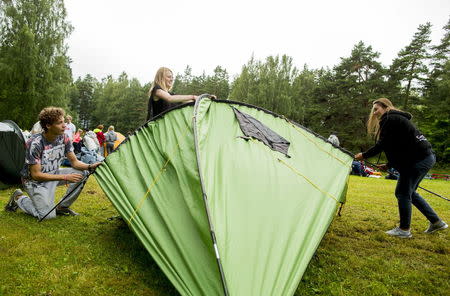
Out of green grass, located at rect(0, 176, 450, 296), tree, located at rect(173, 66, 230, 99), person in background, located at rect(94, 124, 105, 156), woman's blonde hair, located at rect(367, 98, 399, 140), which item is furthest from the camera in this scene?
tree, located at rect(173, 66, 230, 99)

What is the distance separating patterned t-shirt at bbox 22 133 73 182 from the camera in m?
3.12

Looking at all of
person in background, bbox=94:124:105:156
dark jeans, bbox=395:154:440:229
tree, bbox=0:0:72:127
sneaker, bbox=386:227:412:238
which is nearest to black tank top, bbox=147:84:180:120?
dark jeans, bbox=395:154:440:229

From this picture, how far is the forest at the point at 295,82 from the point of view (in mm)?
17422

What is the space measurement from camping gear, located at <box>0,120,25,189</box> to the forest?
1526cm

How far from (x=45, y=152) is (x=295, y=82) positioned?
27456mm

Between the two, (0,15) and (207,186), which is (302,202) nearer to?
(207,186)

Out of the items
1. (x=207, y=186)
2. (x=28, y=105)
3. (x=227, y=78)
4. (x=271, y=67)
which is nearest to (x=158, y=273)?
(x=207, y=186)

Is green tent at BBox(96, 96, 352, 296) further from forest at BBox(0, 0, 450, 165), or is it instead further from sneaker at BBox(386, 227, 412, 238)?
forest at BBox(0, 0, 450, 165)

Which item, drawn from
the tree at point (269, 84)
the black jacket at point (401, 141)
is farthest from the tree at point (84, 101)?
the black jacket at point (401, 141)

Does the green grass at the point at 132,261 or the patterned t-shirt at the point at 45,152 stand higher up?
the patterned t-shirt at the point at 45,152

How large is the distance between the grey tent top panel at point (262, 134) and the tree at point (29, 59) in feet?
61.7

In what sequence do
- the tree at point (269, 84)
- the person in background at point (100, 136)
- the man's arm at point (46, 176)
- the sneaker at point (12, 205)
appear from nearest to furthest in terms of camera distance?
the man's arm at point (46, 176), the sneaker at point (12, 205), the person in background at point (100, 136), the tree at point (269, 84)

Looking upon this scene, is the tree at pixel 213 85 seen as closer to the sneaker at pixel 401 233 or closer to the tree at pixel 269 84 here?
the tree at pixel 269 84

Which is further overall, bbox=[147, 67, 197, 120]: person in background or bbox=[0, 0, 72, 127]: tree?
bbox=[0, 0, 72, 127]: tree
